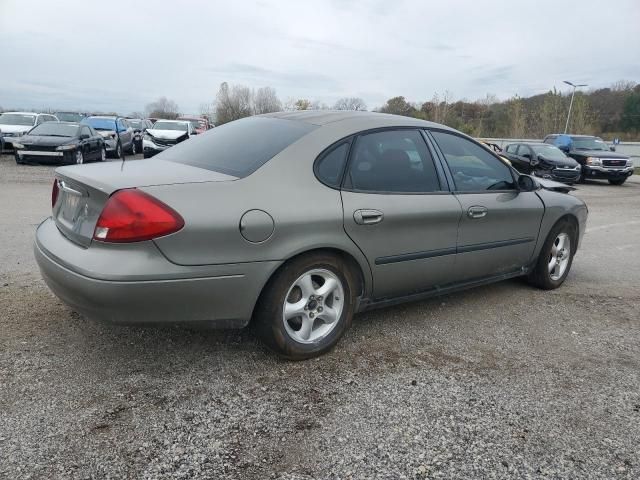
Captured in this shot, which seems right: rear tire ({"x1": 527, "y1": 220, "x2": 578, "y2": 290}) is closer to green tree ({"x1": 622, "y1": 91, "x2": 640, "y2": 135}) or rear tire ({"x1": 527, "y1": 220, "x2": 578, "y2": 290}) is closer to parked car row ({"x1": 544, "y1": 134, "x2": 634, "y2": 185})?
parked car row ({"x1": 544, "y1": 134, "x2": 634, "y2": 185})

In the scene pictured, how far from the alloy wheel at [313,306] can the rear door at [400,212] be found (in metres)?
0.30

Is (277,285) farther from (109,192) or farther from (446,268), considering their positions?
(446,268)

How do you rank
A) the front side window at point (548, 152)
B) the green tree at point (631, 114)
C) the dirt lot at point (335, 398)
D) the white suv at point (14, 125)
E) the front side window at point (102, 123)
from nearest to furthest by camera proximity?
the dirt lot at point (335, 398), the front side window at point (548, 152), the white suv at point (14, 125), the front side window at point (102, 123), the green tree at point (631, 114)

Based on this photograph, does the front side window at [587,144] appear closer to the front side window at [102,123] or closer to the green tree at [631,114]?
the front side window at [102,123]

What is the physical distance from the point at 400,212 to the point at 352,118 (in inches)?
29.5

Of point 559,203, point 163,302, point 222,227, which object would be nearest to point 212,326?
point 163,302

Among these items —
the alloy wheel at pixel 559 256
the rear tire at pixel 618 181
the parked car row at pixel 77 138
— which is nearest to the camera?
the alloy wheel at pixel 559 256

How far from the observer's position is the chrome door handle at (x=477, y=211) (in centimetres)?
388

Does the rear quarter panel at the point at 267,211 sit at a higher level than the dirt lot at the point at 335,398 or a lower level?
higher

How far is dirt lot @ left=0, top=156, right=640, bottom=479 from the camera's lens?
2.28 m

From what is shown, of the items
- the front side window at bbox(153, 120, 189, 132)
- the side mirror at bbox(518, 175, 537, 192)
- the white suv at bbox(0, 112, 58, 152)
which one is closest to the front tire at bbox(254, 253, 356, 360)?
the side mirror at bbox(518, 175, 537, 192)

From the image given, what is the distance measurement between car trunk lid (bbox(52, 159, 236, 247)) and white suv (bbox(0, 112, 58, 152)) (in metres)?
17.0

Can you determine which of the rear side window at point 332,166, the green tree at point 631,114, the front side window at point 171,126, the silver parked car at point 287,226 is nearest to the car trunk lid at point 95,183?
the silver parked car at point 287,226

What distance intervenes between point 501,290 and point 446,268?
1.34 metres
